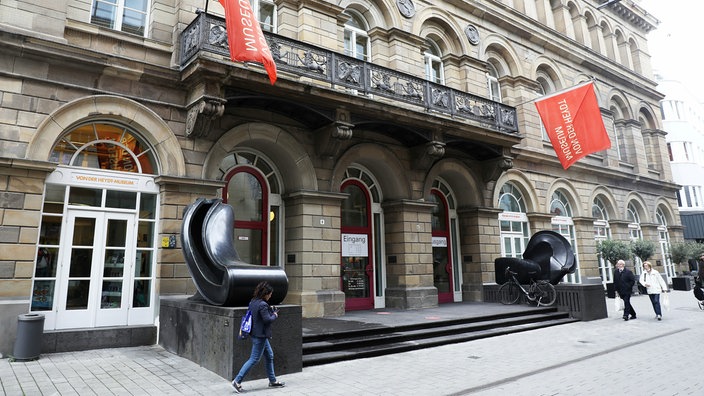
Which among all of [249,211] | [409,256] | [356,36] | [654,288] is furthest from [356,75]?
[654,288]

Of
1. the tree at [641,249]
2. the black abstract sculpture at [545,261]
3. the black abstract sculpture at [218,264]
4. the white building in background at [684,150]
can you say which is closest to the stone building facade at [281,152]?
the black abstract sculpture at [545,261]

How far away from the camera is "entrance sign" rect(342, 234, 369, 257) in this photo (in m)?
14.1

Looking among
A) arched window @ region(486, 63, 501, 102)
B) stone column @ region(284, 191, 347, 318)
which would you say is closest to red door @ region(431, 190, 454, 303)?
stone column @ region(284, 191, 347, 318)

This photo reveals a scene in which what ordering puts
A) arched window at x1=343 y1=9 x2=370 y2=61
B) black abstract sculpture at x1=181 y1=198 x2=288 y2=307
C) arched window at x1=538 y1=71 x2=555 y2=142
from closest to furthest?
1. black abstract sculpture at x1=181 y1=198 x2=288 y2=307
2. arched window at x1=343 y1=9 x2=370 y2=61
3. arched window at x1=538 y1=71 x2=555 y2=142

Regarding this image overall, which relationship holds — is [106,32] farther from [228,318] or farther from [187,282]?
[228,318]

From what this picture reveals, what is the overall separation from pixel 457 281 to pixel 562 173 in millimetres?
7940

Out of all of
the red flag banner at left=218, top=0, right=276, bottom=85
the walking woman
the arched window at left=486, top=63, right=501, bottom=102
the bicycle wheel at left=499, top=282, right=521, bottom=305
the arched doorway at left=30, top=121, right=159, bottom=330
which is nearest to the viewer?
the arched doorway at left=30, top=121, right=159, bottom=330

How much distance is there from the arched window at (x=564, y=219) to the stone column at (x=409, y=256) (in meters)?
8.22

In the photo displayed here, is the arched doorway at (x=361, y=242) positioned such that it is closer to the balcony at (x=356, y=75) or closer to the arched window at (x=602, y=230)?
the balcony at (x=356, y=75)

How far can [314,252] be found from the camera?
483 inches

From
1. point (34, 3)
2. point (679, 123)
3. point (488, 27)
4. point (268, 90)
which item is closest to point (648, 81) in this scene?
point (679, 123)

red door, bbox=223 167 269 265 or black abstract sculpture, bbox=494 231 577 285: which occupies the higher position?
red door, bbox=223 167 269 265

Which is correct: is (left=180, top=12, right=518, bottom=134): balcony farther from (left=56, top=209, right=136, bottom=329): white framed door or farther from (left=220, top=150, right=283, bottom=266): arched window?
(left=56, top=209, right=136, bottom=329): white framed door

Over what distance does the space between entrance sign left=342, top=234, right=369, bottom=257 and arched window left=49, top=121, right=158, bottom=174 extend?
6.04m
